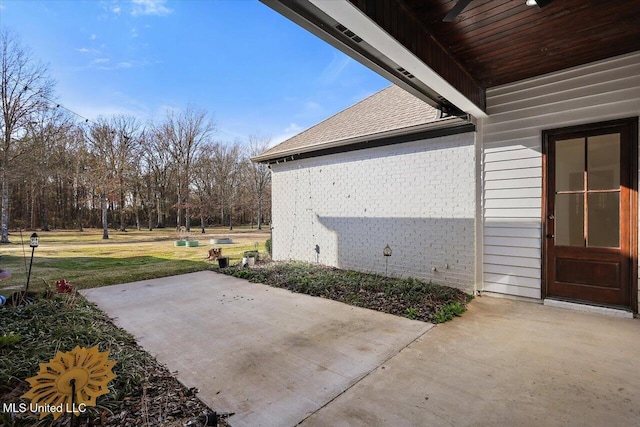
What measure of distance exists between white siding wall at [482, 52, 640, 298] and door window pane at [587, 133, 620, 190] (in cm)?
28

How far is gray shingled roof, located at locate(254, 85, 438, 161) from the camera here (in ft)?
17.8

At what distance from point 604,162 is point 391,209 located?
303 centimetres

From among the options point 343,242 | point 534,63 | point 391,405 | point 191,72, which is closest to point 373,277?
point 343,242

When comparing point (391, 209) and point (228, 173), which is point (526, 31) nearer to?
point (391, 209)

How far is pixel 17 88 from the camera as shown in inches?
528

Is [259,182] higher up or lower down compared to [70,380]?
higher up

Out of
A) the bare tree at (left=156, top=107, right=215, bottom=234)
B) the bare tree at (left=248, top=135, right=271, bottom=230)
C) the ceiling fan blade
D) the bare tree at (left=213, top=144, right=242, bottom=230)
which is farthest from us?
the bare tree at (left=213, top=144, right=242, bottom=230)

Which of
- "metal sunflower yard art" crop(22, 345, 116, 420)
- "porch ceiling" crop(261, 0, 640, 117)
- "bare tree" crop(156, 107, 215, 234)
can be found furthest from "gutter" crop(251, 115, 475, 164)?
"bare tree" crop(156, 107, 215, 234)

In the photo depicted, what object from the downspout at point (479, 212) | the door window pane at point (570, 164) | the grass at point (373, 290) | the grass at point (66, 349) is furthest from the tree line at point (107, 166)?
the door window pane at point (570, 164)

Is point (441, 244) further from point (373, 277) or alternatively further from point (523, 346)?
point (523, 346)

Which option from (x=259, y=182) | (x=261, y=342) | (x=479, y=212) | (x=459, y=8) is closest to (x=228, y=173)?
(x=259, y=182)

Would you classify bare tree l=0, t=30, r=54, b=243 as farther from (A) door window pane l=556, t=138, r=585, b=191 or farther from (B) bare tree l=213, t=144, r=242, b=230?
(A) door window pane l=556, t=138, r=585, b=191

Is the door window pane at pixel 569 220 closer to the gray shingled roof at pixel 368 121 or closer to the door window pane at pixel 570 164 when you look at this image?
the door window pane at pixel 570 164

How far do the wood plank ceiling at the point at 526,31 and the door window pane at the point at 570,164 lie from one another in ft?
3.38
